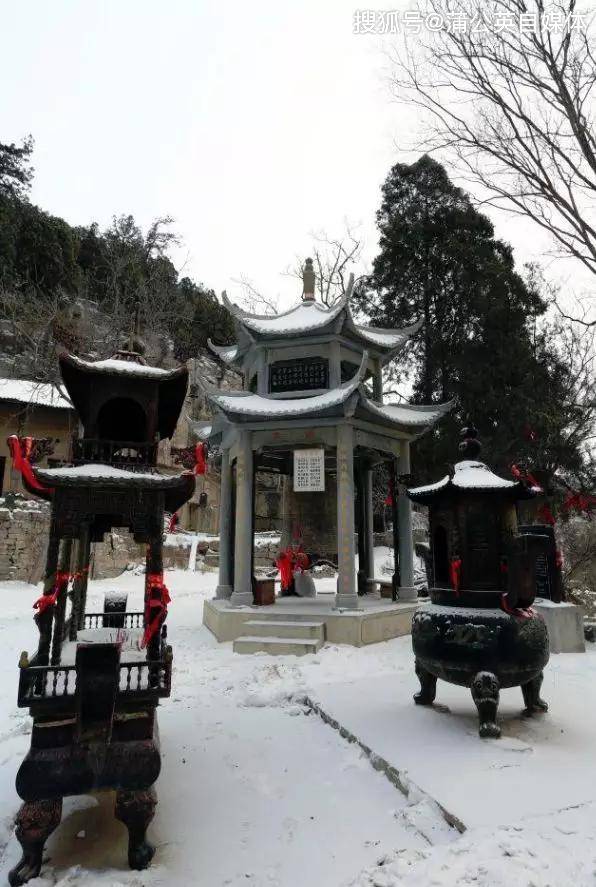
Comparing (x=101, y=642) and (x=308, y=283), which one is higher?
(x=308, y=283)

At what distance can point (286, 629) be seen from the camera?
954 cm

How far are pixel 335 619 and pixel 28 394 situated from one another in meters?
20.1

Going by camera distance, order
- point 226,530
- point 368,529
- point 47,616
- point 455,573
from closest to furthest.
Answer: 1. point 47,616
2. point 455,573
3. point 226,530
4. point 368,529

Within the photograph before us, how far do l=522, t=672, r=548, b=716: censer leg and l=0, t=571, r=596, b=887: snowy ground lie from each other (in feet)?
1.96

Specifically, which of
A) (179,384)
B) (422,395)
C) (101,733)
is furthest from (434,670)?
(422,395)

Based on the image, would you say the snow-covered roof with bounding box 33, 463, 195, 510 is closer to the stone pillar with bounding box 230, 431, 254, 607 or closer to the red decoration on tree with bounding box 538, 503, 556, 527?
the stone pillar with bounding box 230, 431, 254, 607

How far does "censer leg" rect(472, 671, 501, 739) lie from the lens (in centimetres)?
498

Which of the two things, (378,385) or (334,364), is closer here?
(334,364)

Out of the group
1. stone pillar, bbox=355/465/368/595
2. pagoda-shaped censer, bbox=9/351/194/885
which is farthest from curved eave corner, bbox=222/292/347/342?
pagoda-shaped censer, bbox=9/351/194/885

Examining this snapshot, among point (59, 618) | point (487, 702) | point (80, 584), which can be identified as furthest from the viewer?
point (80, 584)

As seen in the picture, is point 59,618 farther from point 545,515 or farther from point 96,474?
point 545,515

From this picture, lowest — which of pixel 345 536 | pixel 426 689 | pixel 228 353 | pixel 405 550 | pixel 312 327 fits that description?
pixel 426 689

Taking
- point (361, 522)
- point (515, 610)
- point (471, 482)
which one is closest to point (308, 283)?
point (361, 522)

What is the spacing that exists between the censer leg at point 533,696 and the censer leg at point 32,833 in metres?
4.81
